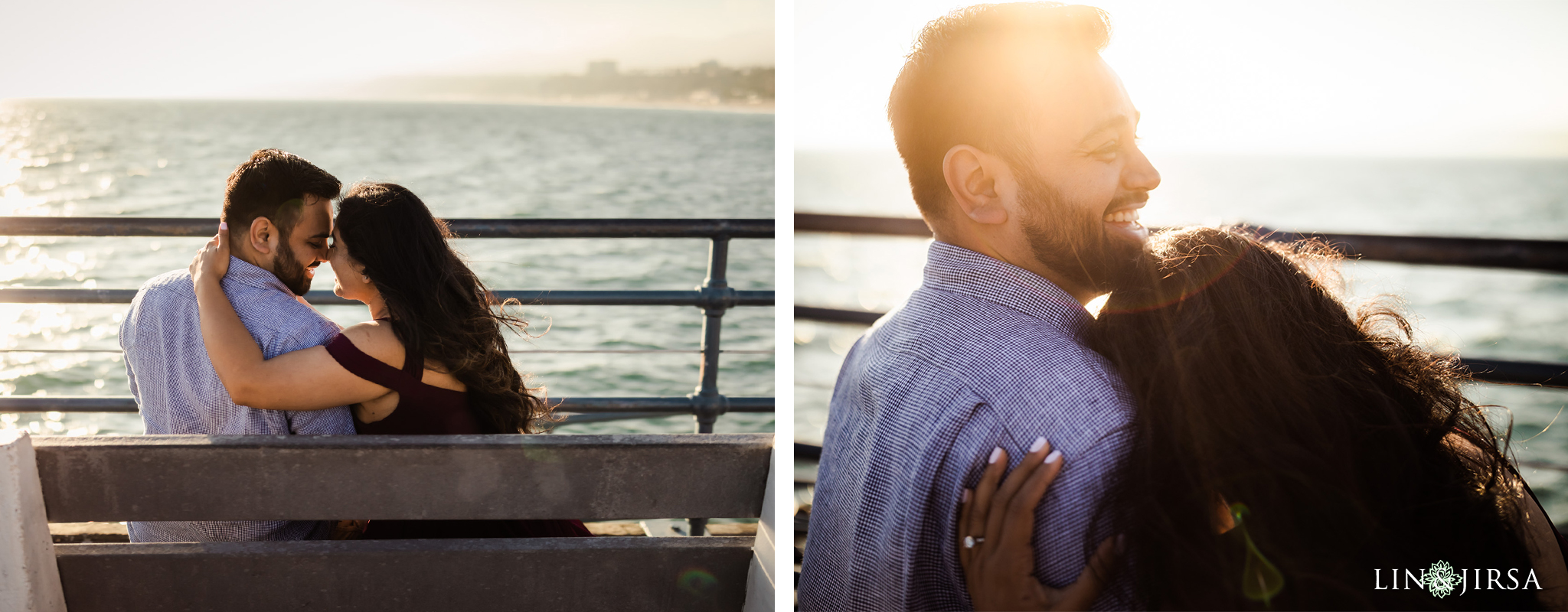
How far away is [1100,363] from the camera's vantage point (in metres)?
1.18

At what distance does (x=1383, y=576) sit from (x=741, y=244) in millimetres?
26114

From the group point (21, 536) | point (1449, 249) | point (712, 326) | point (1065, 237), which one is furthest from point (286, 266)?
point (1449, 249)

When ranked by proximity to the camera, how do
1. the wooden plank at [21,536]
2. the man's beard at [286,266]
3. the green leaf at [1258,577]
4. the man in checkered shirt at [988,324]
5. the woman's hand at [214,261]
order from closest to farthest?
the green leaf at [1258,577]
the man in checkered shirt at [988,324]
the wooden plank at [21,536]
the woman's hand at [214,261]
the man's beard at [286,266]

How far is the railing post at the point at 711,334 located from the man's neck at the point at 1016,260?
54.0 inches

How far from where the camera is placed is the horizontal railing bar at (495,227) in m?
2.58

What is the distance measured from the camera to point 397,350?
70.5 inches

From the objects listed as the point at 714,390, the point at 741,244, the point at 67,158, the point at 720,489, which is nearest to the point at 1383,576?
the point at 720,489

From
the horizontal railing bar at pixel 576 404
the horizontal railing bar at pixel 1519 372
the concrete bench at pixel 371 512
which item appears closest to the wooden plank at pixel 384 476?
the concrete bench at pixel 371 512

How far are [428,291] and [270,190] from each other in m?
0.46

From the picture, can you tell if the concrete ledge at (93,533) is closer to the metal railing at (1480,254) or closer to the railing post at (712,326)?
the railing post at (712,326)

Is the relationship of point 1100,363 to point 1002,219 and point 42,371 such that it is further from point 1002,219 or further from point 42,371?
point 42,371

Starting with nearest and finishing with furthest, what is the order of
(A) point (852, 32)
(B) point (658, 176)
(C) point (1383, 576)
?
(C) point (1383, 576)
(A) point (852, 32)
(B) point (658, 176)

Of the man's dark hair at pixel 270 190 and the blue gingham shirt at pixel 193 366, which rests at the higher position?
the man's dark hair at pixel 270 190

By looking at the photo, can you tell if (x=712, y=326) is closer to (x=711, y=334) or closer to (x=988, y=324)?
(x=711, y=334)
